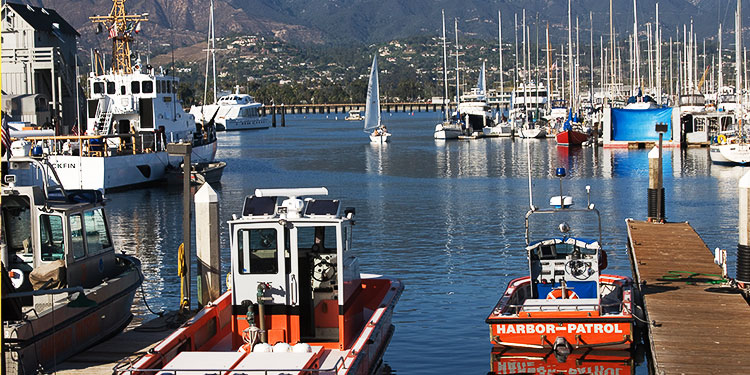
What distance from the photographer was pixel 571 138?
8275cm

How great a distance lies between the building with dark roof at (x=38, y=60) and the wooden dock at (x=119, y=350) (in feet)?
155

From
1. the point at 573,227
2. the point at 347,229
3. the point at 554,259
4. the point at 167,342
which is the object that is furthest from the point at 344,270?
the point at 573,227

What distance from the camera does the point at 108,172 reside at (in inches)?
1999

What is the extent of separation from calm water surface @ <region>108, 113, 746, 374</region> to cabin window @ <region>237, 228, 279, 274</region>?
4741mm

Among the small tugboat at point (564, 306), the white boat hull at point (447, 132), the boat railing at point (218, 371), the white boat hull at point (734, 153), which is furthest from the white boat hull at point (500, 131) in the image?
the boat railing at point (218, 371)

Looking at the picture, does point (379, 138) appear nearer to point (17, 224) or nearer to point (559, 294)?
point (559, 294)

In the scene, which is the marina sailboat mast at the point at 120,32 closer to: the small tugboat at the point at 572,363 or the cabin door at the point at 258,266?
the small tugboat at the point at 572,363

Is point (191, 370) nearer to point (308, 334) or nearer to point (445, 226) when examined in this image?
point (308, 334)

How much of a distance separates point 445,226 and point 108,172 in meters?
21.0

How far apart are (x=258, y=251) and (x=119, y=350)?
369cm

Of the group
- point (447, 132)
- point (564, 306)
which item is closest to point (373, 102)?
point (447, 132)

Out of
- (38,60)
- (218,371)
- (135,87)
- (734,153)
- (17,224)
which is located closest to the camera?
(218,371)

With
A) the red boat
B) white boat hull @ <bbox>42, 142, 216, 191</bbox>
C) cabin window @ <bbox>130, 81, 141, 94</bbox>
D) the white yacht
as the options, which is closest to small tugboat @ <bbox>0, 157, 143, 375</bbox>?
white boat hull @ <bbox>42, 142, 216, 191</bbox>

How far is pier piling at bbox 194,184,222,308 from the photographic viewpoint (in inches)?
721
